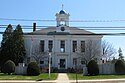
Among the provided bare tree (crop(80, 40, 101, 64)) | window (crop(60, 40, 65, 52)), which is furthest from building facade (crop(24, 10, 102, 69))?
bare tree (crop(80, 40, 101, 64))

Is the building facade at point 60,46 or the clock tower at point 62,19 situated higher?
the clock tower at point 62,19

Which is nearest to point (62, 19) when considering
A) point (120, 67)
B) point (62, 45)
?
point (62, 45)

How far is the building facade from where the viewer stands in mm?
63375

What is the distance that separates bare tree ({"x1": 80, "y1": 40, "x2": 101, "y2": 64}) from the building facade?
55 centimetres

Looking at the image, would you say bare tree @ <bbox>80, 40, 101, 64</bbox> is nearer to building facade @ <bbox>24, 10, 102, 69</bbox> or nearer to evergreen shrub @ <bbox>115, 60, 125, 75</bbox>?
building facade @ <bbox>24, 10, 102, 69</bbox>

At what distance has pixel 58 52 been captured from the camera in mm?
63719

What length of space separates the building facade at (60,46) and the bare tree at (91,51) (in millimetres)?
547

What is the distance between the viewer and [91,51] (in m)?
62.5

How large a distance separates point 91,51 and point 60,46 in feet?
24.2

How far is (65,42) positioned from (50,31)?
15.0ft

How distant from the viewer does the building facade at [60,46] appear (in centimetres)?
6338

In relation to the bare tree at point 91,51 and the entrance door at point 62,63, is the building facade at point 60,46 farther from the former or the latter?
the bare tree at point 91,51

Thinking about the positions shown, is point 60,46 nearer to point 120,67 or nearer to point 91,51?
point 91,51

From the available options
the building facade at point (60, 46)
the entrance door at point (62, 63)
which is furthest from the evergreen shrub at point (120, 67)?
the entrance door at point (62, 63)
